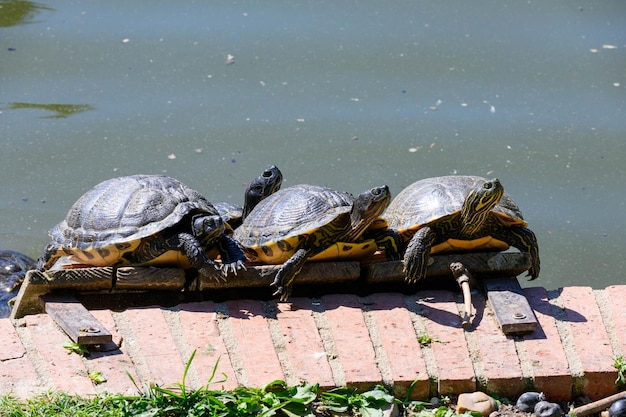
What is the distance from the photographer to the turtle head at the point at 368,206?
146 inches

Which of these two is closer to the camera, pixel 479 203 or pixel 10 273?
pixel 479 203

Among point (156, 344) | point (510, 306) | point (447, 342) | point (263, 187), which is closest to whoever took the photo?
point (156, 344)

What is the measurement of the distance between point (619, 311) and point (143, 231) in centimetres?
192

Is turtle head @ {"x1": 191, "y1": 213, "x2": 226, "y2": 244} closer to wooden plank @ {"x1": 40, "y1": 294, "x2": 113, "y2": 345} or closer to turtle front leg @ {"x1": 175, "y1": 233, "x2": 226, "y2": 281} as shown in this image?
turtle front leg @ {"x1": 175, "y1": 233, "x2": 226, "y2": 281}

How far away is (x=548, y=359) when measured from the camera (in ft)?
10.8

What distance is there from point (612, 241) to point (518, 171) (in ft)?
2.52

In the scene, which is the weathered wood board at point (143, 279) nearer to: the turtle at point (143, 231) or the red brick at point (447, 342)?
the turtle at point (143, 231)

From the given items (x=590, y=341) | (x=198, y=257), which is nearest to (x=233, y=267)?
(x=198, y=257)

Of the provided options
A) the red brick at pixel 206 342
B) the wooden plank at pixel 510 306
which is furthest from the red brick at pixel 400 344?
the red brick at pixel 206 342

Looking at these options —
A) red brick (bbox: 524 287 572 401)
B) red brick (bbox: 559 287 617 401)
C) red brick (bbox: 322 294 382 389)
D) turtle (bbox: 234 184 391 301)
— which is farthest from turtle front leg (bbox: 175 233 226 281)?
red brick (bbox: 559 287 617 401)

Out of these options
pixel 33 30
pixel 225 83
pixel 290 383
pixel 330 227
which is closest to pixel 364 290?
pixel 330 227

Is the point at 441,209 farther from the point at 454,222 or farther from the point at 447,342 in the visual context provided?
the point at 447,342

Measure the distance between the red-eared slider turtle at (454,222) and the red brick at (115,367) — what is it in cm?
117

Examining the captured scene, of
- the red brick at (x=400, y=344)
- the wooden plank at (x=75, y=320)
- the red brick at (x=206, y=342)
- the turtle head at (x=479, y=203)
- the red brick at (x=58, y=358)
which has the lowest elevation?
the red brick at (x=400, y=344)
